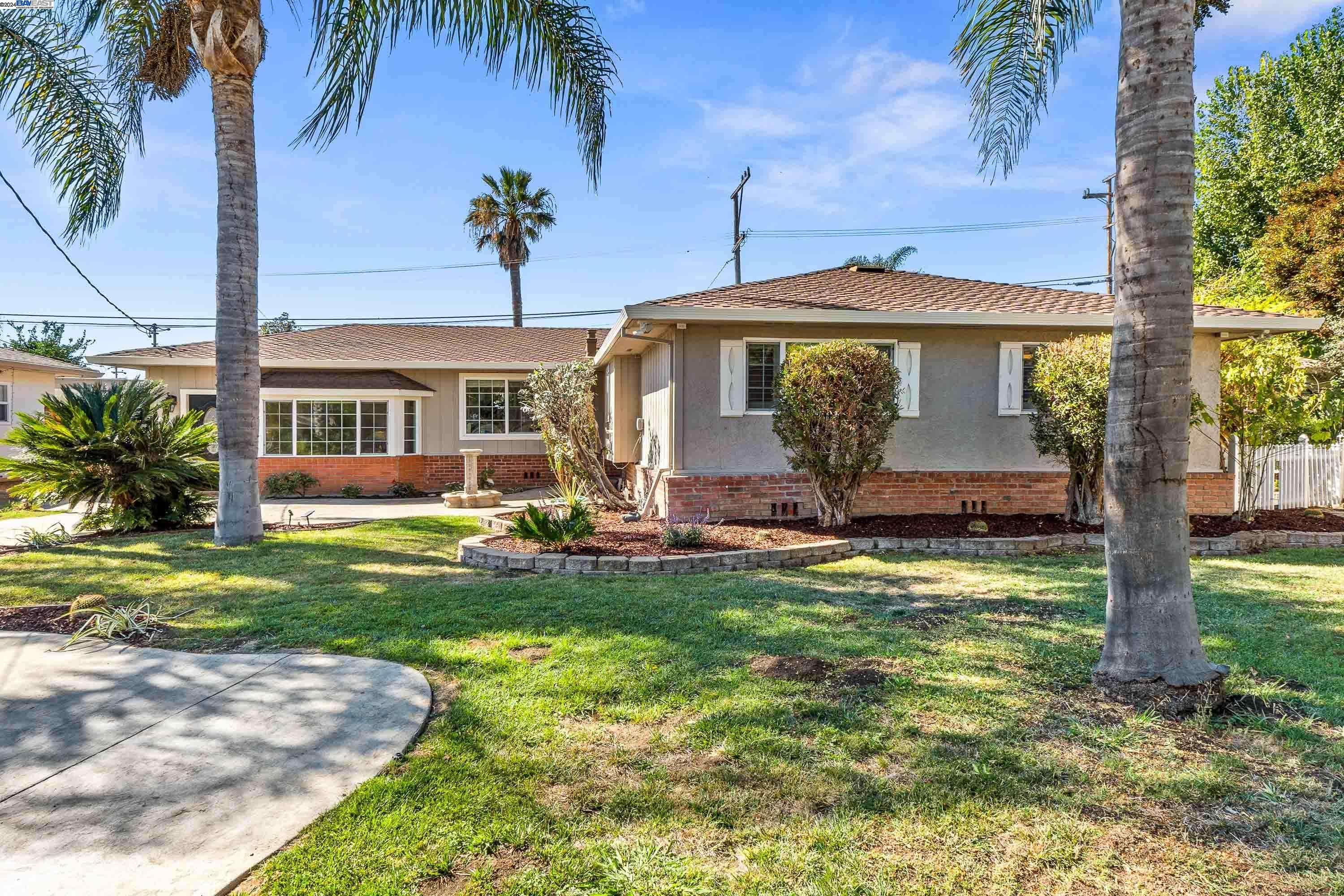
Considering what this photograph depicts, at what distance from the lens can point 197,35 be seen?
27.5ft

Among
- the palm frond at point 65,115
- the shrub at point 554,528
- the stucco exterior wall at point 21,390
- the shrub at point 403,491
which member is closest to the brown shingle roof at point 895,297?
the shrub at point 554,528

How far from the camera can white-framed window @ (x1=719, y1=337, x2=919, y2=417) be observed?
32.6 feet

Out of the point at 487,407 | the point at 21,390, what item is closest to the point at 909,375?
the point at 487,407

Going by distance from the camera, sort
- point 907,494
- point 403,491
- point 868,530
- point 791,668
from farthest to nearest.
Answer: point 403,491
point 907,494
point 868,530
point 791,668

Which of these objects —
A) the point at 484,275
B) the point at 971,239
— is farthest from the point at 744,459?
the point at 484,275

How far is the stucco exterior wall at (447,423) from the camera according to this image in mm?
17625

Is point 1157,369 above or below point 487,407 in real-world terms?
below

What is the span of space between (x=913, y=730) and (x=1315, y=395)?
10.3 meters

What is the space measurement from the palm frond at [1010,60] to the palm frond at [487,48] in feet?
13.8

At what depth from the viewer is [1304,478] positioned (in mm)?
11992

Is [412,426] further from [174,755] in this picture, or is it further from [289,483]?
[174,755]

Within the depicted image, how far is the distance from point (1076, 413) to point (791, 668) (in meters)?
6.48

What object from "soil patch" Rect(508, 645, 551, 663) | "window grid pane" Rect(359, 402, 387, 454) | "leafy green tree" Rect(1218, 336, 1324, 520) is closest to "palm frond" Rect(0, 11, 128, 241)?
"window grid pane" Rect(359, 402, 387, 454)

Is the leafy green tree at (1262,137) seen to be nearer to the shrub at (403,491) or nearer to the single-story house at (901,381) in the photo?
the single-story house at (901,381)
